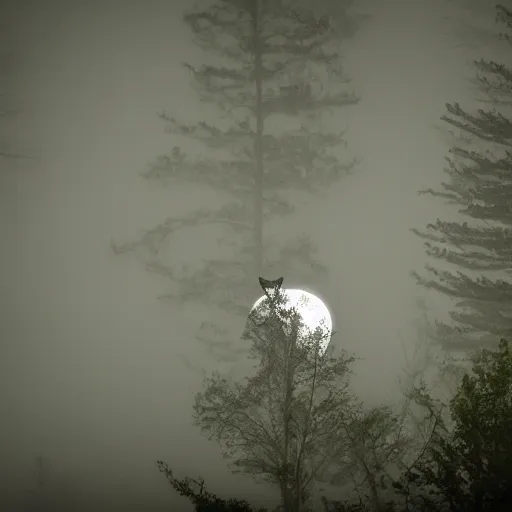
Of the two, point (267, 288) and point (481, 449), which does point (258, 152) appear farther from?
point (481, 449)

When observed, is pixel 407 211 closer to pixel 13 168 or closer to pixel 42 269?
pixel 42 269

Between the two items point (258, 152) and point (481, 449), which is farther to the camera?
point (258, 152)

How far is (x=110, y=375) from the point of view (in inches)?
1283

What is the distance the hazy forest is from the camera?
907 centimetres

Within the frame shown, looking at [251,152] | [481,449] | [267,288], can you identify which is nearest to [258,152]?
[251,152]

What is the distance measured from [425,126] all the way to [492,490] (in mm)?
56501

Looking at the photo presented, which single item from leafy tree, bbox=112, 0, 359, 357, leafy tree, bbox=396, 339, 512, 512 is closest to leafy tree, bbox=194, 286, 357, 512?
leafy tree, bbox=396, 339, 512, 512

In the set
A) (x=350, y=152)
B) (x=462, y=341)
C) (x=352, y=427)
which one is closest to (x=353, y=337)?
(x=462, y=341)

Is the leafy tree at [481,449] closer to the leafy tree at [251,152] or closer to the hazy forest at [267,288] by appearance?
the hazy forest at [267,288]

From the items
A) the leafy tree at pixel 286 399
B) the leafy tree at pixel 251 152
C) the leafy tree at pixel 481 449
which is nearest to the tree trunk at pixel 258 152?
the leafy tree at pixel 251 152

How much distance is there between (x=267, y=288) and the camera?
875cm

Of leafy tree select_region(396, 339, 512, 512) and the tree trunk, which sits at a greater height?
the tree trunk

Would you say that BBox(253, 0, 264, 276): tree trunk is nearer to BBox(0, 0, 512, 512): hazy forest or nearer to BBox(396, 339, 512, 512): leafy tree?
BBox(0, 0, 512, 512): hazy forest

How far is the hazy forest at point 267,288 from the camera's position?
Answer: 9.07m
